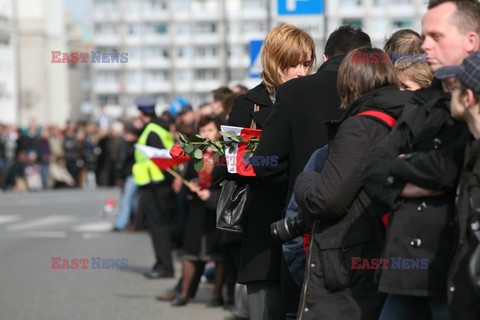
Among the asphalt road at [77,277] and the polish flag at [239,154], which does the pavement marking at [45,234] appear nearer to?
the asphalt road at [77,277]

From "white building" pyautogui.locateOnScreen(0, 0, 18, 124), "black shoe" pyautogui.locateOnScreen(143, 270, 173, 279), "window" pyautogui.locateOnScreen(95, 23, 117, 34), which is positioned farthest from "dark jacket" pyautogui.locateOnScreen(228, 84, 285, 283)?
"window" pyautogui.locateOnScreen(95, 23, 117, 34)

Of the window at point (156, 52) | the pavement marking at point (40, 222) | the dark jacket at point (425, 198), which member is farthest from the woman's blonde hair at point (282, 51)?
the window at point (156, 52)

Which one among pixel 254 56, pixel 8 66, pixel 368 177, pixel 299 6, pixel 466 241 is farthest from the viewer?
pixel 8 66

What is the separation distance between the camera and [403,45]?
647 cm

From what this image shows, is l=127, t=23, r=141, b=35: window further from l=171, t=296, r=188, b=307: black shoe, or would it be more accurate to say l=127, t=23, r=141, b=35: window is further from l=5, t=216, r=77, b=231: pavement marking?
l=171, t=296, r=188, b=307: black shoe

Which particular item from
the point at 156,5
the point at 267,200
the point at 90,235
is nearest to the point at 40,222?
the point at 90,235

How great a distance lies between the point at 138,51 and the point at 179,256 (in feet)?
368

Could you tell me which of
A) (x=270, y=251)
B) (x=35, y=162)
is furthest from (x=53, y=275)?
(x=35, y=162)

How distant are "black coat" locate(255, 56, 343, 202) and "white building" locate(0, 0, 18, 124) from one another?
245 ft

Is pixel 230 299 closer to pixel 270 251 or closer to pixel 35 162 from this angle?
pixel 270 251

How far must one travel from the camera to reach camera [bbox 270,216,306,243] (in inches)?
215

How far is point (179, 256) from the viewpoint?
607 inches

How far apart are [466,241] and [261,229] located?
2.19 m

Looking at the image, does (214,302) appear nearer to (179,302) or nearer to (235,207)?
(179,302)
